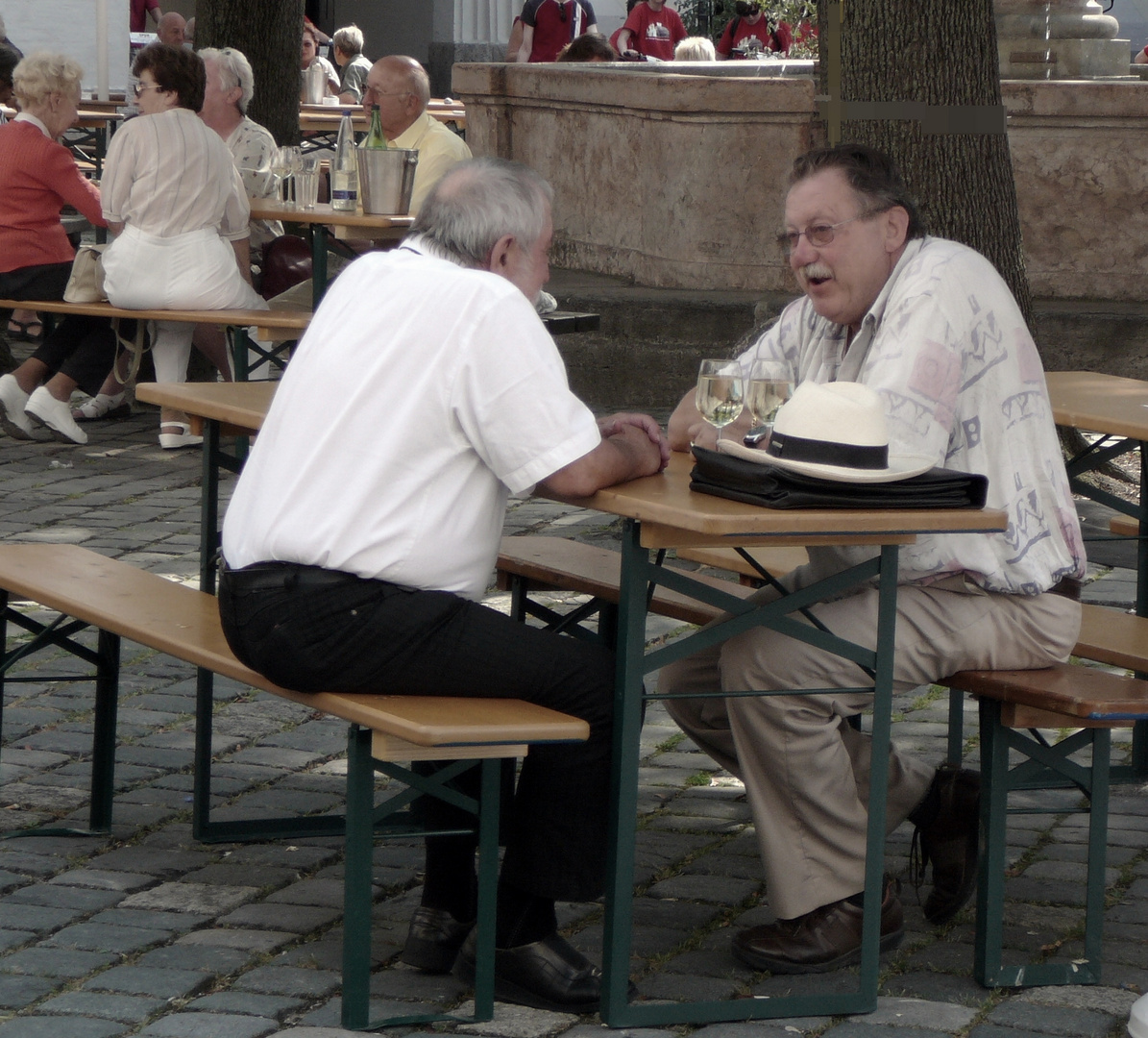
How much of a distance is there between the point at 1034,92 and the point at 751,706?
22.4 feet

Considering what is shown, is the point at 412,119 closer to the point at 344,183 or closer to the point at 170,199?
the point at 344,183

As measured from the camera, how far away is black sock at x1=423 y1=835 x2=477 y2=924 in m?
3.72

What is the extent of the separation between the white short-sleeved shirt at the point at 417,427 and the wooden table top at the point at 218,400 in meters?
0.70

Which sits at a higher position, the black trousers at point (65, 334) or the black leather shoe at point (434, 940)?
the black trousers at point (65, 334)

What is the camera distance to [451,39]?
29.0 m

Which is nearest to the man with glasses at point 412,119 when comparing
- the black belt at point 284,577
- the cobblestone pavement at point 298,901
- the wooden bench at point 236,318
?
the wooden bench at point 236,318

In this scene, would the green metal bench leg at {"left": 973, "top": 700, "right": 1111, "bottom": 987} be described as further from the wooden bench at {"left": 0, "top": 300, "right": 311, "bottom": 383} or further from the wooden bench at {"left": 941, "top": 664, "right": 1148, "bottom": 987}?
the wooden bench at {"left": 0, "top": 300, "right": 311, "bottom": 383}

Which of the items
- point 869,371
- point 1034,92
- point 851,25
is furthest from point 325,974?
point 1034,92

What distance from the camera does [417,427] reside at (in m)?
3.39

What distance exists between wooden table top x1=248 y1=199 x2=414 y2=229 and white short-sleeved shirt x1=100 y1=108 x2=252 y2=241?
34 centimetres

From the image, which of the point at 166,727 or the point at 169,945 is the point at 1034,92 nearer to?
the point at 166,727

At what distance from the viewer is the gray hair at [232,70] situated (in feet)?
30.9

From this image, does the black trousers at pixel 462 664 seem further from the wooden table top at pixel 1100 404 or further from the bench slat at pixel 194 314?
the bench slat at pixel 194 314

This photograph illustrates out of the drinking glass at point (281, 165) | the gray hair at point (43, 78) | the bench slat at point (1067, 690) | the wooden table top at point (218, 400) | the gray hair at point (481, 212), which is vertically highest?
the gray hair at point (43, 78)
